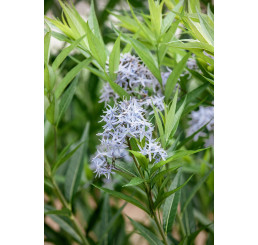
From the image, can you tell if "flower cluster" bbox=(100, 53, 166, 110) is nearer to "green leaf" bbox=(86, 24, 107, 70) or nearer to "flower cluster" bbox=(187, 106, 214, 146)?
"green leaf" bbox=(86, 24, 107, 70)

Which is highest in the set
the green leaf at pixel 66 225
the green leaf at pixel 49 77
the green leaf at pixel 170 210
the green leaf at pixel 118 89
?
the green leaf at pixel 49 77

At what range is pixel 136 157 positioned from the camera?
0.39 meters

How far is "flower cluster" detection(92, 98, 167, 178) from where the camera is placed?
0.38 metres

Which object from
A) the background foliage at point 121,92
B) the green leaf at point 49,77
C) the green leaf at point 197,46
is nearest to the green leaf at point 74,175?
the background foliage at point 121,92

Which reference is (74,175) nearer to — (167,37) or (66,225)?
(66,225)

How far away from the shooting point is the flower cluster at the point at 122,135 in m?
0.38

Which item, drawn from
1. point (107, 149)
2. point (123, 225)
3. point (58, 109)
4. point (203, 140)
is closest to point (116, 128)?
point (107, 149)

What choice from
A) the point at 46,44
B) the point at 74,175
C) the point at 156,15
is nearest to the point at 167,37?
the point at 156,15

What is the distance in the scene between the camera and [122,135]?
0.38m

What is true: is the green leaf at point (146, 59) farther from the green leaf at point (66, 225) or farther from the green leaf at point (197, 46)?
the green leaf at point (66, 225)

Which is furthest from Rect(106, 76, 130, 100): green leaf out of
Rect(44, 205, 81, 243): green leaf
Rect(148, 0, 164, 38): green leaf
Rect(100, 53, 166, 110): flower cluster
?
Rect(44, 205, 81, 243): green leaf
